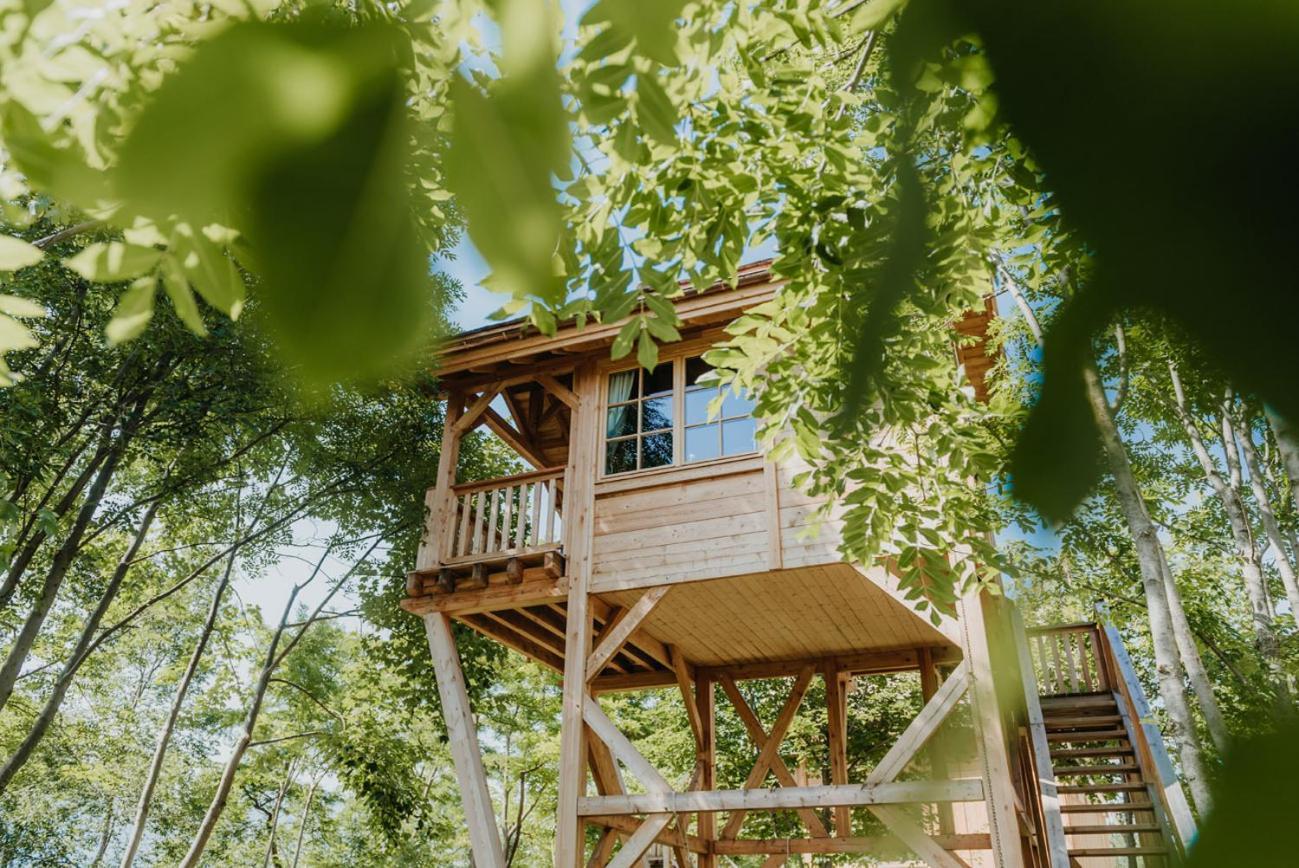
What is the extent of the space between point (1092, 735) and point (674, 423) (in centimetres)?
468

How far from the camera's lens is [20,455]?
8.19m

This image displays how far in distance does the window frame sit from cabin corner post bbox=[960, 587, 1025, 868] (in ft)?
6.27

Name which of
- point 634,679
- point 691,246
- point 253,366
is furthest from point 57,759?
point 253,366

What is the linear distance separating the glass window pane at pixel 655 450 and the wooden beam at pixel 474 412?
1.68 metres

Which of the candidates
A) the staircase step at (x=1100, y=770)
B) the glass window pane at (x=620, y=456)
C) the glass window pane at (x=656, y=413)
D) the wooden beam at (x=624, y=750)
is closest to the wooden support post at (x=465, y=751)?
the wooden beam at (x=624, y=750)

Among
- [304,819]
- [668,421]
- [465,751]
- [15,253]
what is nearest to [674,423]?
[668,421]

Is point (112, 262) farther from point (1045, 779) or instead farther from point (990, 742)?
point (1045, 779)

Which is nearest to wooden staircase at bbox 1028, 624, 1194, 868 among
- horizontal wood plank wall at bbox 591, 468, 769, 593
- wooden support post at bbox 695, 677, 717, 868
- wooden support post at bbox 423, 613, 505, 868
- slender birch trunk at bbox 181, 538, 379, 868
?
horizontal wood plank wall at bbox 591, 468, 769, 593

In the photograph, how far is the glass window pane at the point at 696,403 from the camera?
718cm

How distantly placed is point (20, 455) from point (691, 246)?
824 centimetres

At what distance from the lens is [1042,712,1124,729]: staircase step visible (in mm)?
7590

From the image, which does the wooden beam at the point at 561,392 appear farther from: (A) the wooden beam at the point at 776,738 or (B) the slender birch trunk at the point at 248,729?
(B) the slender birch trunk at the point at 248,729

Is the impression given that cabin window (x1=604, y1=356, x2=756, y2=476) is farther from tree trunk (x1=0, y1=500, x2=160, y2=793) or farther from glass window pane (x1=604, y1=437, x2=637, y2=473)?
tree trunk (x1=0, y1=500, x2=160, y2=793)

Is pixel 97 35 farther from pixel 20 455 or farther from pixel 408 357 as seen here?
pixel 20 455
